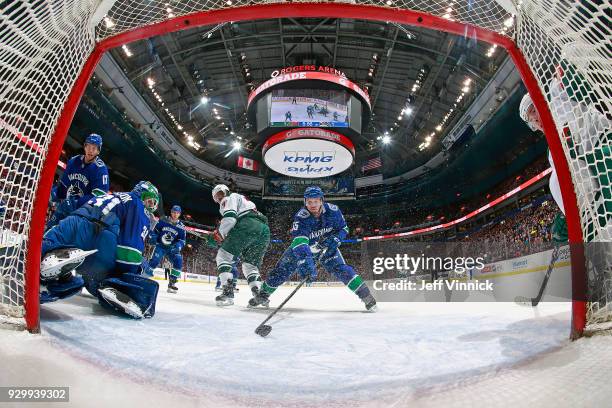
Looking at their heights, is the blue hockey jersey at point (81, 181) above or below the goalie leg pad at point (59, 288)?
above

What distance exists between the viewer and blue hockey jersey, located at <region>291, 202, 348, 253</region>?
350 centimetres

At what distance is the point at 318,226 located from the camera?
357 centimetres

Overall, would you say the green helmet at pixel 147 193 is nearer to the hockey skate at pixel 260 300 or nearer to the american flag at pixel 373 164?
the hockey skate at pixel 260 300

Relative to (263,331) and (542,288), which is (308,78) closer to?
(542,288)

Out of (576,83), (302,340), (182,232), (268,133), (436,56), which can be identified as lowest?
(302,340)

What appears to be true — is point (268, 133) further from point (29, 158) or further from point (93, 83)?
point (29, 158)

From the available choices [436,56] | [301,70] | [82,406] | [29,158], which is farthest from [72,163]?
[436,56]

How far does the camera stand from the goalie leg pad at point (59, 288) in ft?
6.26

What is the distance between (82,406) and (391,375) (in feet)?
3.08

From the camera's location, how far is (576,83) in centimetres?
153

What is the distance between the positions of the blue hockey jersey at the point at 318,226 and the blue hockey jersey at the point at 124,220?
1.44 metres

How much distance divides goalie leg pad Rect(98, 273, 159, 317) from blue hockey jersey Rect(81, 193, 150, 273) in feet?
0.43

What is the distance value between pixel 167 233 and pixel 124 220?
3.68 meters
